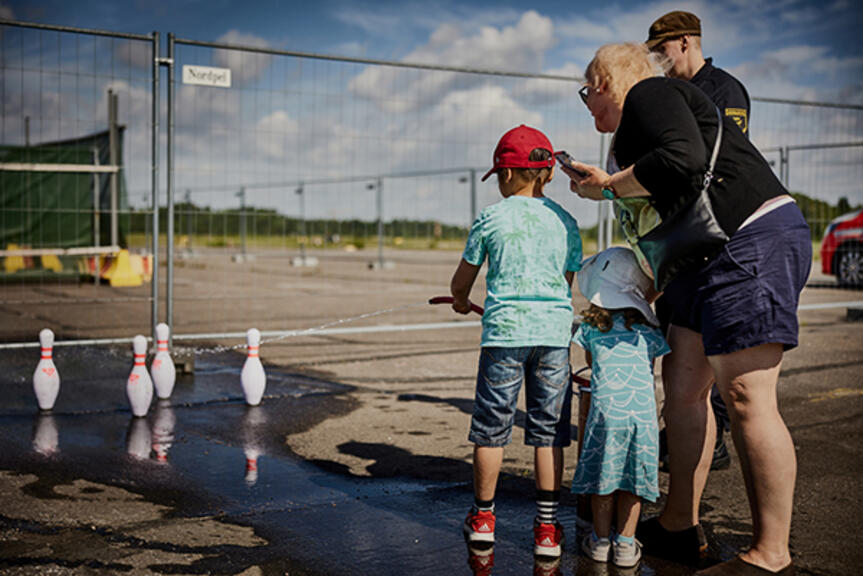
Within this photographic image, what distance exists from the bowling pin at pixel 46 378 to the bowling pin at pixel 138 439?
592 mm

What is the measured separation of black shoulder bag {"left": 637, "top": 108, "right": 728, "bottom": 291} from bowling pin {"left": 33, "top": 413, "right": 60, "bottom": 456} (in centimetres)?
340

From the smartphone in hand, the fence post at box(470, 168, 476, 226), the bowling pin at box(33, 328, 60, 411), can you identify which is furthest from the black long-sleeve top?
the fence post at box(470, 168, 476, 226)

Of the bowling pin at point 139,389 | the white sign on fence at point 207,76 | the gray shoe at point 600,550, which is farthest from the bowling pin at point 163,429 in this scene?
the white sign on fence at point 207,76

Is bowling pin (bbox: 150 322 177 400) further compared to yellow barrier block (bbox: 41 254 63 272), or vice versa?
yellow barrier block (bbox: 41 254 63 272)

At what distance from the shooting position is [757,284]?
2.66 m

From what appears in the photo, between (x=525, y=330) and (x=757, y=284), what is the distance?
31.9 inches

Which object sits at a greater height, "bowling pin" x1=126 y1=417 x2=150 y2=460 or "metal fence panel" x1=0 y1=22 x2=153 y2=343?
"metal fence panel" x1=0 y1=22 x2=153 y2=343

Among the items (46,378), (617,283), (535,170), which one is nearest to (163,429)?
(46,378)

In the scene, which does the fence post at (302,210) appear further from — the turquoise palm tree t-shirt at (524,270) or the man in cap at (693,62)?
the turquoise palm tree t-shirt at (524,270)

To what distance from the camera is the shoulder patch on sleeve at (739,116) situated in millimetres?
3508

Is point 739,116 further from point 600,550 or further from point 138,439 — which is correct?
point 138,439

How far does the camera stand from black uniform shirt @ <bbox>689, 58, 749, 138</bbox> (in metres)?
3.51

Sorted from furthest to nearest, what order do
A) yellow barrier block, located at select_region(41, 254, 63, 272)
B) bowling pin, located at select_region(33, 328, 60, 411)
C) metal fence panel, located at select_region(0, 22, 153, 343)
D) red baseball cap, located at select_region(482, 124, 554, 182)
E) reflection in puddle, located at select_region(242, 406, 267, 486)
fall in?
yellow barrier block, located at select_region(41, 254, 63, 272), metal fence panel, located at select_region(0, 22, 153, 343), bowling pin, located at select_region(33, 328, 60, 411), reflection in puddle, located at select_region(242, 406, 267, 486), red baseball cap, located at select_region(482, 124, 554, 182)

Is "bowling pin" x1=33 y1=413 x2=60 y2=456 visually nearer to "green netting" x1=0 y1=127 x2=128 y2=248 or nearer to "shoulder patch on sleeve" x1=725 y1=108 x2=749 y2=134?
"shoulder patch on sleeve" x1=725 y1=108 x2=749 y2=134
